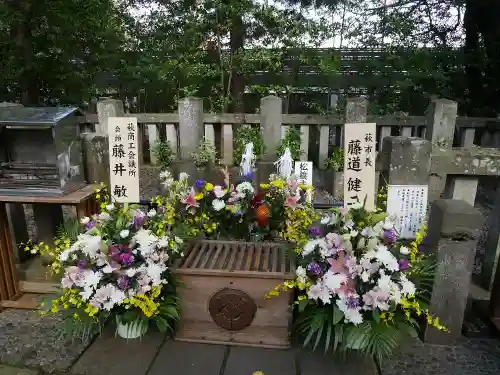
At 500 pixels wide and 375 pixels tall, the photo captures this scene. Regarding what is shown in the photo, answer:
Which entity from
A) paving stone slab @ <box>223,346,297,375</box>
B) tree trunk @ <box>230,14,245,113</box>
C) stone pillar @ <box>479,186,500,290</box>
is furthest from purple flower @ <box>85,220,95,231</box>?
tree trunk @ <box>230,14,245,113</box>

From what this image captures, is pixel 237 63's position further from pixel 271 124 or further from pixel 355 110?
pixel 355 110

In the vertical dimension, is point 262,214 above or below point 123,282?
above

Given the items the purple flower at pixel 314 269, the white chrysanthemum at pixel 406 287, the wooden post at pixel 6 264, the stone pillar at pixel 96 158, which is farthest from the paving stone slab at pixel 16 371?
the white chrysanthemum at pixel 406 287

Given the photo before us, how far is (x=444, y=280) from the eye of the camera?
246 cm

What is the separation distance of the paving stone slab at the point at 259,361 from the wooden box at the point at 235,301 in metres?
0.04

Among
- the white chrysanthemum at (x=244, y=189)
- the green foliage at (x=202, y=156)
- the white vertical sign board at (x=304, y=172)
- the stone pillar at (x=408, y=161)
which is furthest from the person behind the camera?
the green foliage at (x=202, y=156)

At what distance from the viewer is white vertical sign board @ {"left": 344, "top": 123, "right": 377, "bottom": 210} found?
8.66 ft

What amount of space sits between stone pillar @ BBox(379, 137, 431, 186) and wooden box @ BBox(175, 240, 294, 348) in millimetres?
960

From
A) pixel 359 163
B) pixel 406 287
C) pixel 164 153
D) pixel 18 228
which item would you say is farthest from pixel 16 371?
pixel 164 153

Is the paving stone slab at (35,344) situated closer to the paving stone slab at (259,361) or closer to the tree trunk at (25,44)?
the paving stone slab at (259,361)

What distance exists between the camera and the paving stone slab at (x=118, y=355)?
7.54ft

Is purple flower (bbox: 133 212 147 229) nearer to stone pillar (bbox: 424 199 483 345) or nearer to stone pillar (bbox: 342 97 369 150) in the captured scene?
stone pillar (bbox: 424 199 483 345)

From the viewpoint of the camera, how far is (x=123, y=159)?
2.93 m

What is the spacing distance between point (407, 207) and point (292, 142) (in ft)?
11.5
